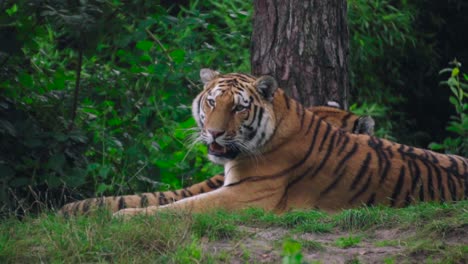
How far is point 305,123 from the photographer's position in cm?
611

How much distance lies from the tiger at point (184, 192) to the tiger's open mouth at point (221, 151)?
0.45 m

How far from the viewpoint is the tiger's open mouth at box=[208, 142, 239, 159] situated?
19.3ft

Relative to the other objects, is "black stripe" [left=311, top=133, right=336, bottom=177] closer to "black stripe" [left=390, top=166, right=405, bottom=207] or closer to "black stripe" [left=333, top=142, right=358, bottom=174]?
"black stripe" [left=333, top=142, right=358, bottom=174]

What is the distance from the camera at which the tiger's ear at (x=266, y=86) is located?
596 centimetres

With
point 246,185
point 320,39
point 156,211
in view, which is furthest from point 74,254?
point 320,39

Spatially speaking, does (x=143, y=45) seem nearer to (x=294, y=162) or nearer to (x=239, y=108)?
(x=239, y=108)

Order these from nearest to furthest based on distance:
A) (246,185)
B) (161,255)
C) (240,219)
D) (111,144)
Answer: (161,255) < (240,219) < (246,185) < (111,144)

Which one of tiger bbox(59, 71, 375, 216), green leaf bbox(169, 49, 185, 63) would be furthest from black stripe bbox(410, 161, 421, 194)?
green leaf bbox(169, 49, 185, 63)

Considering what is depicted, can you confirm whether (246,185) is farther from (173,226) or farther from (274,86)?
(173,226)

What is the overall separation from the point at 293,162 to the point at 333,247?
148 cm

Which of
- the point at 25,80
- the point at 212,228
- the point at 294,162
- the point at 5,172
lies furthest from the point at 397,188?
the point at 25,80

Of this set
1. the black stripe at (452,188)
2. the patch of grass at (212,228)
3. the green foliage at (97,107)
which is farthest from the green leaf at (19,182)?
the black stripe at (452,188)

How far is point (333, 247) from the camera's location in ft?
14.8

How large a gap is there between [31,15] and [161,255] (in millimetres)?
2364
